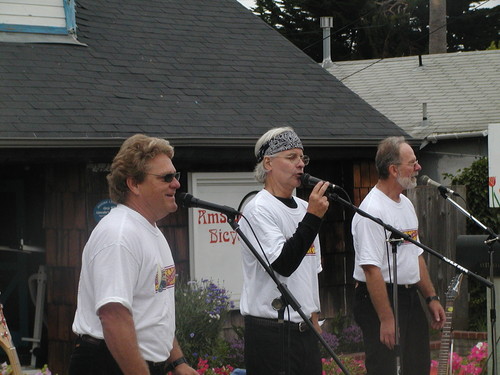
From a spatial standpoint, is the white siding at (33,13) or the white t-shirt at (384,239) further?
Result: the white siding at (33,13)

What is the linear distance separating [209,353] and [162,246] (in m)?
4.83

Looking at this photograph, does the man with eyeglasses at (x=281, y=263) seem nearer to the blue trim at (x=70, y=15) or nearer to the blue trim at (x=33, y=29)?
the blue trim at (x=33, y=29)

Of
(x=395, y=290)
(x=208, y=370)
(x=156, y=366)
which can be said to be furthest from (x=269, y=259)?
(x=208, y=370)

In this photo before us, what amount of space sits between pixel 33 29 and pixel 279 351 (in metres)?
6.25

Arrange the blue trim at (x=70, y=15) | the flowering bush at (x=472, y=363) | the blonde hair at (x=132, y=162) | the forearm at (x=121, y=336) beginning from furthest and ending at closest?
the blue trim at (x=70, y=15) → the flowering bush at (x=472, y=363) → the blonde hair at (x=132, y=162) → the forearm at (x=121, y=336)

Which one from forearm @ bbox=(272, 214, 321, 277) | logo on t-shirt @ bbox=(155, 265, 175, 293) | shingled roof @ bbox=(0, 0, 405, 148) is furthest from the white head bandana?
shingled roof @ bbox=(0, 0, 405, 148)

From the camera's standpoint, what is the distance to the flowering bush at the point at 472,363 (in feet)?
25.8

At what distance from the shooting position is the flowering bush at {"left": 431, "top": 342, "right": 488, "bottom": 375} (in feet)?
25.8

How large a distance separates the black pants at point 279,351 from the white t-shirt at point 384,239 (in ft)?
3.52

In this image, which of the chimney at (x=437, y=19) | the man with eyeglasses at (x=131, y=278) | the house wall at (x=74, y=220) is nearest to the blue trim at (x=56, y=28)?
the house wall at (x=74, y=220)

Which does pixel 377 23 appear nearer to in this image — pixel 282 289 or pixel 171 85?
pixel 171 85

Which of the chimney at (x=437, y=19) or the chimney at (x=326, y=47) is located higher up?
the chimney at (x=437, y=19)

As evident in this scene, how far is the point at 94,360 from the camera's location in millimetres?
4059

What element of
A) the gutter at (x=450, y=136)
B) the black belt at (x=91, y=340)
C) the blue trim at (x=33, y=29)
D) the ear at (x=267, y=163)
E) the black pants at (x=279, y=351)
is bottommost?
the black pants at (x=279, y=351)
